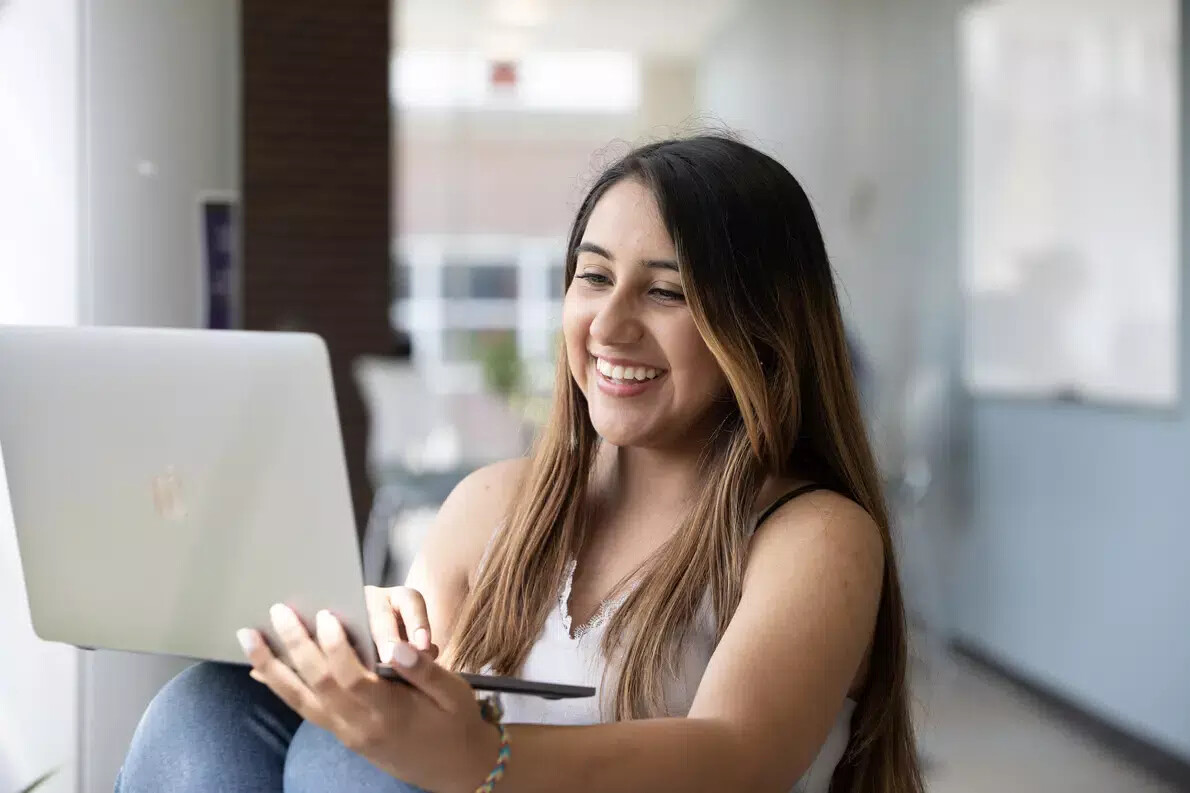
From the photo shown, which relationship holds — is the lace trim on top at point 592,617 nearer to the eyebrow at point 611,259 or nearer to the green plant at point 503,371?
the eyebrow at point 611,259

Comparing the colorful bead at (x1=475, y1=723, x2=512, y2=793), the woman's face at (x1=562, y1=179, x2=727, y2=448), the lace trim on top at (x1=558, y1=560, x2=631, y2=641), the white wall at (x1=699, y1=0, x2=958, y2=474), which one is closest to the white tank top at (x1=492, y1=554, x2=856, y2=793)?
the lace trim on top at (x1=558, y1=560, x2=631, y2=641)

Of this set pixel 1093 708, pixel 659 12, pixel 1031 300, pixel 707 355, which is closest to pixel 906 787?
pixel 707 355

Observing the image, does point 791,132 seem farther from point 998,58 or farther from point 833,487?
point 833,487

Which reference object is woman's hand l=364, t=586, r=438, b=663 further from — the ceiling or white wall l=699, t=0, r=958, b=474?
the ceiling

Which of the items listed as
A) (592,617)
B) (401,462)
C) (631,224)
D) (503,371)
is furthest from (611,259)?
(503,371)

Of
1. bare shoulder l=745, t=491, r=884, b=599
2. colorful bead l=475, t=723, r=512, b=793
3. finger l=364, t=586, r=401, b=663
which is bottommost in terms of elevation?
colorful bead l=475, t=723, r=512, b=793

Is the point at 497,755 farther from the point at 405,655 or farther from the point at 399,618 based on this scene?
the point at 399,618

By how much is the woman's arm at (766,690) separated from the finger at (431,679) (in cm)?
7

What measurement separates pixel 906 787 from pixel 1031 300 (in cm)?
324

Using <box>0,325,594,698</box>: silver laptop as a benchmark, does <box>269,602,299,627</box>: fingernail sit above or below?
below

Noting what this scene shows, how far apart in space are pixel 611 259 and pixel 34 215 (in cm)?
106

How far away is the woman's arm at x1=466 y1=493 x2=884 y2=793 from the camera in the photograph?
108 centimetres

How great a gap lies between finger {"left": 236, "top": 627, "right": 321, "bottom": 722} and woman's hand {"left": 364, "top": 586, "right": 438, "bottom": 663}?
0.14m

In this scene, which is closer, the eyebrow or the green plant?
the eyebrow
